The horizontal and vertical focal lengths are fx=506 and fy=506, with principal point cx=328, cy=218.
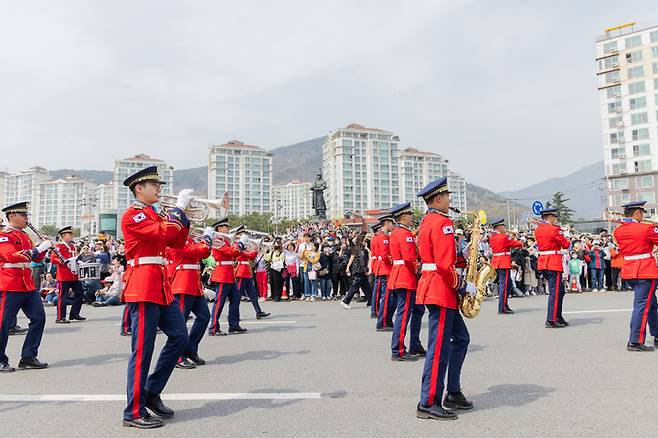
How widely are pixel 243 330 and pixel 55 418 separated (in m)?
4.96

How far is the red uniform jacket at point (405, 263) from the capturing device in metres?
7.48

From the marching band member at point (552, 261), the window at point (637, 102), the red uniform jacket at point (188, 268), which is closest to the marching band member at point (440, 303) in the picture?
the red uniform jacket at point (188, 268)

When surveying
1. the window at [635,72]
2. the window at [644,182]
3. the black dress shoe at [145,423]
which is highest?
the window at [635,72]

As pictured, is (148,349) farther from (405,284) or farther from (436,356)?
(405,284)

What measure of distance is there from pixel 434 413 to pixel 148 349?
8.44 ft

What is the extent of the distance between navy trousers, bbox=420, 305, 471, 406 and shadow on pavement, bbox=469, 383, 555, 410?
37 cm

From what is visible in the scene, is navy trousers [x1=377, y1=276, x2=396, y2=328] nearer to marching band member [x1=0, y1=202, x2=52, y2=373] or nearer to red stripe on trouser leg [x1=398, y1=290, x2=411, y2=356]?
red stripe on trouser leg [x1=398, y1=290, x2=411, y2=356]

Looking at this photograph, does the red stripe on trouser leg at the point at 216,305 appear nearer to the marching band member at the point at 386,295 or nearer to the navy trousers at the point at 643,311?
the marching band member at the point at 386,295

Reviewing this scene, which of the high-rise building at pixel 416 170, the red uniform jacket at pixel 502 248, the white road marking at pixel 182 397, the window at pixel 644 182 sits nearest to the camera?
the white road marking at pixel 182 397

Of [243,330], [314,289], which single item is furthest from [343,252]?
[243,330]

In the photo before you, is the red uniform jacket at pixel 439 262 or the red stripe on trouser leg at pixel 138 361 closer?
the red stripe on trouser leg at pixel 138 361

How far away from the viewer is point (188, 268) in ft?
23.6

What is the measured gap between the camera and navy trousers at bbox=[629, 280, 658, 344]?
6.93m

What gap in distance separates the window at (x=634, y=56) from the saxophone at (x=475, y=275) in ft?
259
